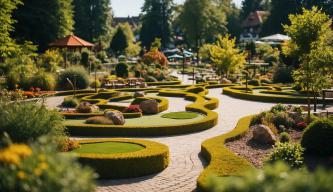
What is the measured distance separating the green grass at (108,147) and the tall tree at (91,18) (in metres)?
57.5

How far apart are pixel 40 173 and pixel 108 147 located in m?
8.61

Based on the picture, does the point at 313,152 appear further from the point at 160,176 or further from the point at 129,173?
the point at 129,173

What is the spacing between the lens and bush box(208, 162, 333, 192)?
159 inches

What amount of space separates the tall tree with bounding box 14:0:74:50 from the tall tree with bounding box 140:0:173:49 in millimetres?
34311

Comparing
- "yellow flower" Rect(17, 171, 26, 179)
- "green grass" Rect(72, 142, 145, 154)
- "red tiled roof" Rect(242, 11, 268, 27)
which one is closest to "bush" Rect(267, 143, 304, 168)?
"green grass" Rect(72, 142, 145, 154)

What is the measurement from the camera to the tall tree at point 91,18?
2689 inches

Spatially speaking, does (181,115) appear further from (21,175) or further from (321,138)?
(21,175)

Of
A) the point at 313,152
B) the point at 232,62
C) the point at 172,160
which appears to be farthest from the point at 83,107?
the point at 232,62

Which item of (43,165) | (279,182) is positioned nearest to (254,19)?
(279,182)

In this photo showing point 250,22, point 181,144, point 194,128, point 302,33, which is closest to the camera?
point 181,144

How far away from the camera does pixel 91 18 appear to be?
70438 mm

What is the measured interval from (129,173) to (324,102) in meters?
15.9

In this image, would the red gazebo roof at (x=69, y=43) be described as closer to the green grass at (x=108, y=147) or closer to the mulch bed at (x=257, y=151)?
the mulch bed at (x=257, y=151)

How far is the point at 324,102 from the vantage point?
2333 cm
